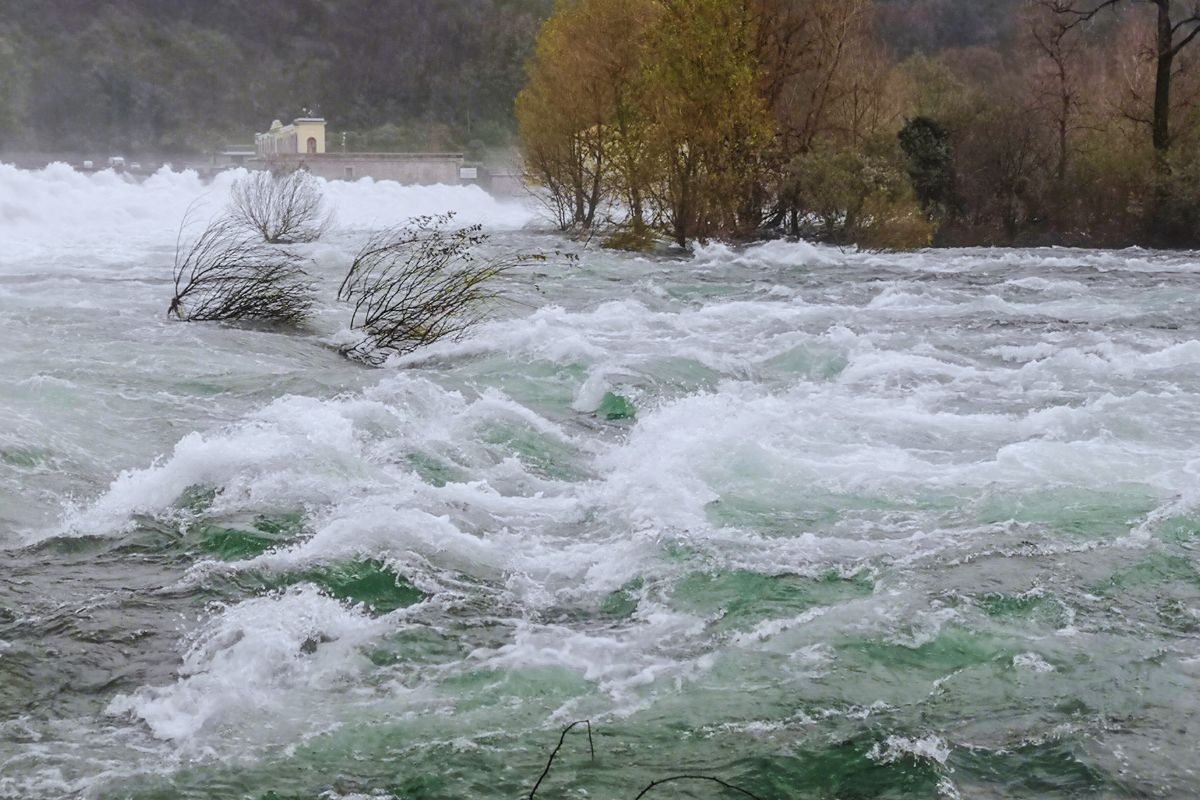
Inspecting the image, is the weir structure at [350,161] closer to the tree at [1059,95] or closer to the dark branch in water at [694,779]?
the tree at [1059,95]

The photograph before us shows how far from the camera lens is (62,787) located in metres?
4.53

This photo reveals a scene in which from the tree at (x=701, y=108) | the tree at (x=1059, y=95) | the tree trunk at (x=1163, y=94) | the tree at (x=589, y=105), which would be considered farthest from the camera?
the tree at (x=589, y=105)

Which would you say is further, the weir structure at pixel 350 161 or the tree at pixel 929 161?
the weir structure at pixel 350 161

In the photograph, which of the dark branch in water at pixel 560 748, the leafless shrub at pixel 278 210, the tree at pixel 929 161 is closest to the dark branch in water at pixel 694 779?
the dark branch in water at pixel 560 748

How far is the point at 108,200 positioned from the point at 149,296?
25601mm

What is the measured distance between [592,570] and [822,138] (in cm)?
2403

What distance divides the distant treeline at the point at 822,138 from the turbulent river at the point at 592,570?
544 inches

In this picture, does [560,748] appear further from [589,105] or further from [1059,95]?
[1059,95]

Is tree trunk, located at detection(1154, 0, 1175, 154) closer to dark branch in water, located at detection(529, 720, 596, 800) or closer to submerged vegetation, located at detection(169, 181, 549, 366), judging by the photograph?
submerged vegetation, located at detection(169, 181, 549, 366)

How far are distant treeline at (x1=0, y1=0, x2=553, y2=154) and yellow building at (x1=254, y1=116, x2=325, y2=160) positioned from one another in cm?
2085

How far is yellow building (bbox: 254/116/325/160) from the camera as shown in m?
91.9

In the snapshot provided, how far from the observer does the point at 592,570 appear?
270 inches

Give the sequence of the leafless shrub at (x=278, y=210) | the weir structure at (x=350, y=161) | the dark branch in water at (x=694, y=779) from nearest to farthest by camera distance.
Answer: the dark branch in water at (x=694, y=779) < the leafless shrub at (x=278, y=210) < the weir structure at (x=350, y=161)

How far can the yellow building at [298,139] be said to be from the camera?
302ft
